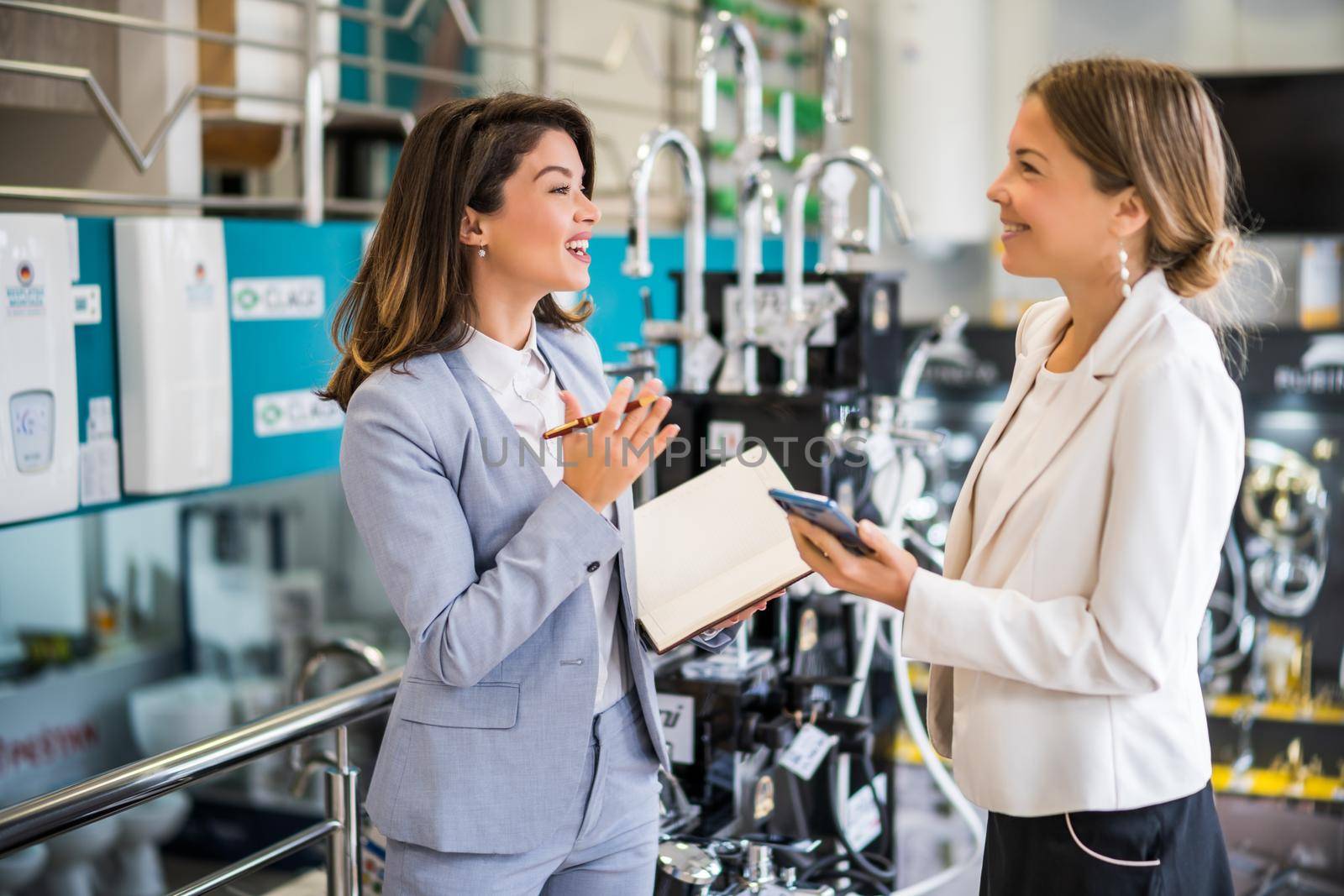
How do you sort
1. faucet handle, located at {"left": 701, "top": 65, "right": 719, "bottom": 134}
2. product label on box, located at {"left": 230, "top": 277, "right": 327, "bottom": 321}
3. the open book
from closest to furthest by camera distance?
the open book
faucet handle, located at {"left": 701, "top": 65, "right": 719, "bottom": 134}
product label on box, located at {"left": 230, "top": 277, "right": 327, "bottom": 321}

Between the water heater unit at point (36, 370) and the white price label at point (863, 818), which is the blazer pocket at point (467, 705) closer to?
the water heater unit at point (36, 370)

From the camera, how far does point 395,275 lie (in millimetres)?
1409

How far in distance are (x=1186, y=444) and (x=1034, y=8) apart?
17.0 feet

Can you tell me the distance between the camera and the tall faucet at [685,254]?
2.44 m

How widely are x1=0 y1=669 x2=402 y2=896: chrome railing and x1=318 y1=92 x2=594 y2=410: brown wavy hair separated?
0.51 m

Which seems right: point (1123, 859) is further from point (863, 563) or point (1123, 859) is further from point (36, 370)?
point (36, 370)

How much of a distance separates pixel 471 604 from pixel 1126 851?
0.69 m

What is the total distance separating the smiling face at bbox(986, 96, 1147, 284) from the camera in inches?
51.1

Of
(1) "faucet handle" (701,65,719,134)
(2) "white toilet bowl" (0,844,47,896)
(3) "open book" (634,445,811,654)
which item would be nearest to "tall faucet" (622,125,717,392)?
(1) "faucet handle" (701,65,719,134)

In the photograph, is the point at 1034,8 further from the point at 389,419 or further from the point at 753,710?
the point at 389,419

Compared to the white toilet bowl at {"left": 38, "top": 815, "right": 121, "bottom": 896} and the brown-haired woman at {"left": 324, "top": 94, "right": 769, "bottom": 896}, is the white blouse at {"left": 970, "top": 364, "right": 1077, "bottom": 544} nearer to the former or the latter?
the brown-haired woman at {"left": 324, "top": 94, "right": 769, "bottom": 896}

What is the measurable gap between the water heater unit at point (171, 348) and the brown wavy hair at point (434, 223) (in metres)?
1.34

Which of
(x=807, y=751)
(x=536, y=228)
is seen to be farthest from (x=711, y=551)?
(x=807, y=751)

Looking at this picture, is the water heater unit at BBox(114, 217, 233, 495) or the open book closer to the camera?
the open book
